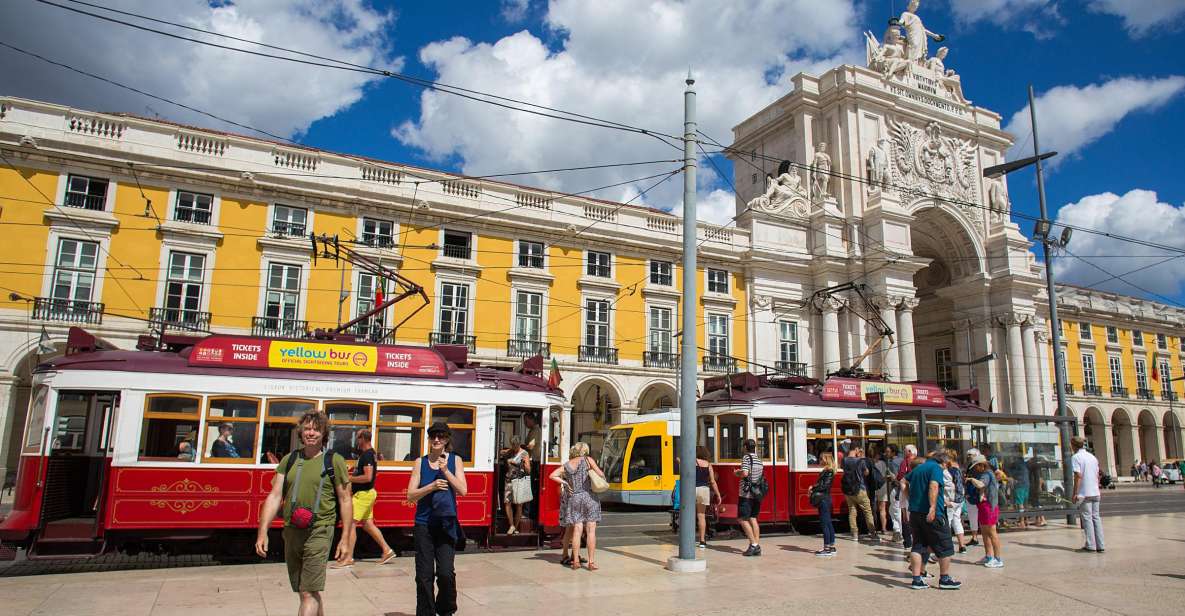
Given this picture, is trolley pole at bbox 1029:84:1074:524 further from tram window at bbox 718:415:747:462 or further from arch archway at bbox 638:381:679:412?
arch archway at bbox 638:381:679:412

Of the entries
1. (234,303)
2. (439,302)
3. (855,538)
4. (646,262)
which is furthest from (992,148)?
(234,303)

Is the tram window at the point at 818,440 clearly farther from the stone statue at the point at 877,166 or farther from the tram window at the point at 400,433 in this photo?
the stone statue at the point at 877,166

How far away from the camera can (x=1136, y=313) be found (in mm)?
53125

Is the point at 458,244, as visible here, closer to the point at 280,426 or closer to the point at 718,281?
the point at 718,281

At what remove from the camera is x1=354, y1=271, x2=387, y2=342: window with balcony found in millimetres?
25406

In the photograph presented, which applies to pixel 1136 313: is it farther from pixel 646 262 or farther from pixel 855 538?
pixel 855 538

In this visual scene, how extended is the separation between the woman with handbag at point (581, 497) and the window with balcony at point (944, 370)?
1508 inches

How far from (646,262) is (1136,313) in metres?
41.1

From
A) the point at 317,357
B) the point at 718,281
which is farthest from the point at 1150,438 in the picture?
the point at 317,357

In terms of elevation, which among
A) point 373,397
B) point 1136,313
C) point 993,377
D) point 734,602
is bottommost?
point 734,602

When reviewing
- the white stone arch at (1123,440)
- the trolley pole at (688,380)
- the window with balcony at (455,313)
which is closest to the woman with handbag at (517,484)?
the trolley pole at (688,380)

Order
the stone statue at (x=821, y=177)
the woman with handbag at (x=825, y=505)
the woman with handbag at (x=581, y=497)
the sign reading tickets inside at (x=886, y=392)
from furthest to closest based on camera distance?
the stone statue at (x=821, y=177) < the sign reading tickets inside at (x=886, y=392) < the woman with handbag at (x=825, y=505) < the woman with handbag at (x=581, y=497)

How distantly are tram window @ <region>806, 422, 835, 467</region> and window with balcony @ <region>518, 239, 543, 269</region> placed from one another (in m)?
15.4

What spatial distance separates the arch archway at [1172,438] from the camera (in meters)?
52.4
